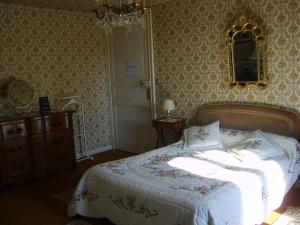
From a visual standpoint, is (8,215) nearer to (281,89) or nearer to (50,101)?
(50,101)

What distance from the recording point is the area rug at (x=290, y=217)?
2.93 m

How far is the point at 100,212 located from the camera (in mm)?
3092

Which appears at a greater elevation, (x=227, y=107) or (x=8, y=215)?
(x=227, y=107)

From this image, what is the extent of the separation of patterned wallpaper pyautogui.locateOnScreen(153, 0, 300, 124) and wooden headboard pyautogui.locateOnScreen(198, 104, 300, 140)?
0.13 metres

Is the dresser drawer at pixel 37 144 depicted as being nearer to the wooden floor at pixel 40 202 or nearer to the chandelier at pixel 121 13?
the wooden floor at pixel 40 202

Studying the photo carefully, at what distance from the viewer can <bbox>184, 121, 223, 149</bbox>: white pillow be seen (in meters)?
3.77

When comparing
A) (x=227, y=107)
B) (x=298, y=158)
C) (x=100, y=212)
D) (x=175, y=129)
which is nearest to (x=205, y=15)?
(x=227, y=107)

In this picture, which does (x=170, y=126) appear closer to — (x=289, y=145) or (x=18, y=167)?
(x=289, y=145)

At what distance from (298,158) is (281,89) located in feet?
2.64

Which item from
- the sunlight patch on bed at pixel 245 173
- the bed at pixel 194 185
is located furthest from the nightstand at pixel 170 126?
the sunlight patch on bed at pixel 245 173

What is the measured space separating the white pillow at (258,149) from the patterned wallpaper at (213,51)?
1.94 feet

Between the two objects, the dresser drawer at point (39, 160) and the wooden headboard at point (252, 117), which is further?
the dresser drawer at point (39, 160)

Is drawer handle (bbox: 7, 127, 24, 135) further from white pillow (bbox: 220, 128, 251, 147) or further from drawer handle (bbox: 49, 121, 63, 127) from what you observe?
white pillow (bbox: 220, 128, 251, 147)

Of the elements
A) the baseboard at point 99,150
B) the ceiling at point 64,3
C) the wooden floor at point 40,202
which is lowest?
the wooden floor at point 40,202
